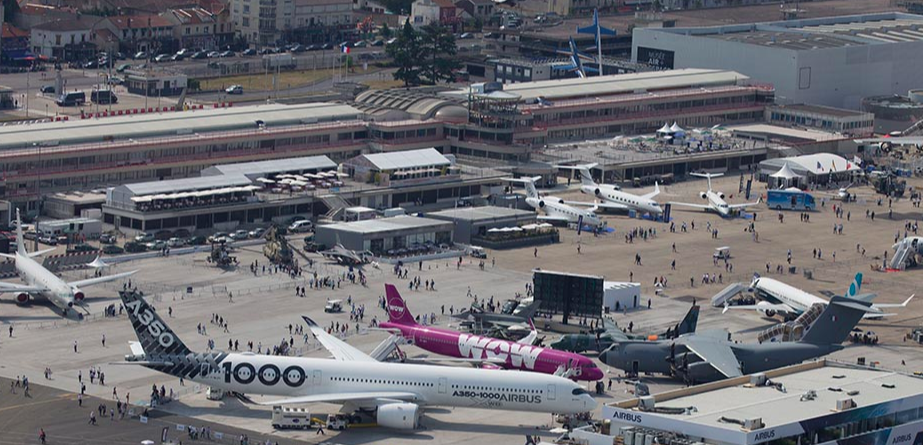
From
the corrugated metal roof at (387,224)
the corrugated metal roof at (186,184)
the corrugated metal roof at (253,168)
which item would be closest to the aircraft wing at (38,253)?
the corrugated metal roof at (186,184)

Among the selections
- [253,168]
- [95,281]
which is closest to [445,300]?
[95,281]

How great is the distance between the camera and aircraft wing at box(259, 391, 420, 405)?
12006 centimetres

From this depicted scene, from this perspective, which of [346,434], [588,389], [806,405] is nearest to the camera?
[806,405]

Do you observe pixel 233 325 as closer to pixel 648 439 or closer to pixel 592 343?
pixel 592 343

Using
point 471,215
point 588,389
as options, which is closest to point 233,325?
point 588,389

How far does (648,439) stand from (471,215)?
284ft

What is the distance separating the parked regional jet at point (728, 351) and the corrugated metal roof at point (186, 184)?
6255 centimetres

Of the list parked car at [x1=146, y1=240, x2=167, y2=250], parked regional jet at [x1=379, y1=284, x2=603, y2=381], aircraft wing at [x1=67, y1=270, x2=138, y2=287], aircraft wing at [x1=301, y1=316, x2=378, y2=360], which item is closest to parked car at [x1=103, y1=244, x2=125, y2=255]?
parked car at [x1=146, y1=240, x2=167, y2=250]

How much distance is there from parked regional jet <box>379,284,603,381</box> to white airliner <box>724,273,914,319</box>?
25.2 meters

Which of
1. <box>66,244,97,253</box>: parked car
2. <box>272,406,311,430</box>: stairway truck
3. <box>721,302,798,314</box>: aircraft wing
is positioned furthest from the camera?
<box>66,244,97,253</box>: parked car

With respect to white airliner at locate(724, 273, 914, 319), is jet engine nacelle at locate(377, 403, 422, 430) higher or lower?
lower

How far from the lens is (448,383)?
121500 mm

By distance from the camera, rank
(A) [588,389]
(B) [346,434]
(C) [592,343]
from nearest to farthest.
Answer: (B) [346,434] → (A) [588,389] → (C) [592,343]

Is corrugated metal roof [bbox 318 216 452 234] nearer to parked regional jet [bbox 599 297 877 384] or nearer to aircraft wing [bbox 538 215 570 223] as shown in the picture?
aircraft wing [bbox 538 215 570 223]
